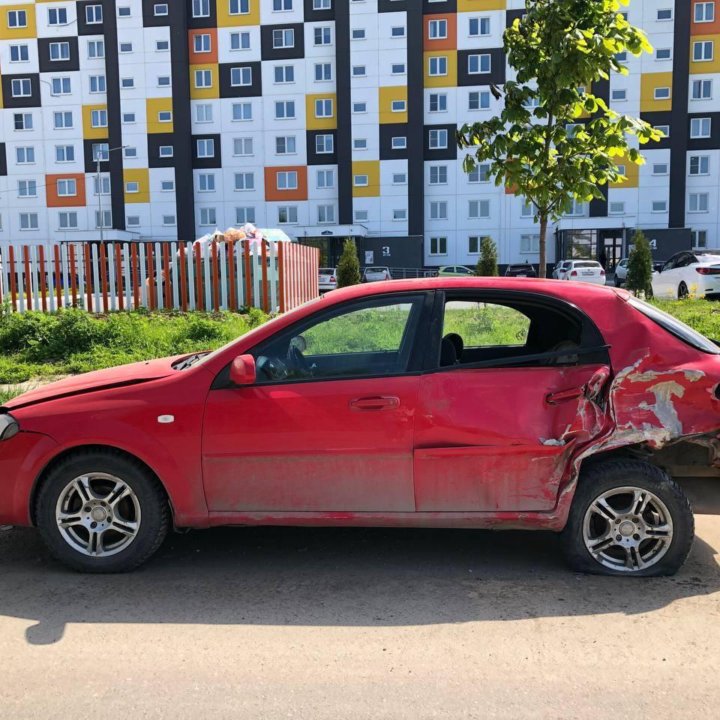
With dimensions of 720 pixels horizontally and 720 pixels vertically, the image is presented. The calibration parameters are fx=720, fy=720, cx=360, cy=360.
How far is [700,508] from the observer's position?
16.9 ft

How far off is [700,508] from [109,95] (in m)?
55.7

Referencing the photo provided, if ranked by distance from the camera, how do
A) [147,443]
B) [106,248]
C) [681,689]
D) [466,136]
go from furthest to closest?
[106,248]
[466,136]
[147,443]
[681,689]

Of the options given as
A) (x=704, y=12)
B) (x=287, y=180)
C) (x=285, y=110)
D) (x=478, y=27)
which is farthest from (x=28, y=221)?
(x=704, y=12)

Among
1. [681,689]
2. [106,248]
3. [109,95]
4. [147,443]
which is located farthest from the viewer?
[109,95]

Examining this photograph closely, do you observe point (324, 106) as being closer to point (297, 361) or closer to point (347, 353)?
point (347, 353)

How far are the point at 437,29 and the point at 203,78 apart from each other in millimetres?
17240

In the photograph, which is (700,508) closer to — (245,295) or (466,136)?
(466,136)

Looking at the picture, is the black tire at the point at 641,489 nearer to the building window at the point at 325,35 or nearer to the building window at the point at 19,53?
the building window at the point at 325,35

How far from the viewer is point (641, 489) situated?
3982mm

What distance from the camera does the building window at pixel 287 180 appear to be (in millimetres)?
52594

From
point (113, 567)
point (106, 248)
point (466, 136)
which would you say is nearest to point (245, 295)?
point (106, 248)

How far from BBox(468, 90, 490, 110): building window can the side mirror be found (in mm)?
50693

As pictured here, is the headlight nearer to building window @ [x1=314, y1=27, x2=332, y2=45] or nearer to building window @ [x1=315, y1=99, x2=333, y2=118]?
building window @ [x1=315, y1=99, x2=333, y2=118]

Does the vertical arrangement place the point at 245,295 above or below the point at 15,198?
below
